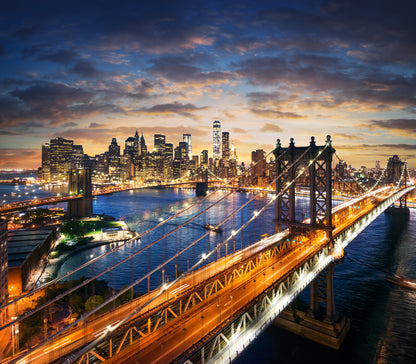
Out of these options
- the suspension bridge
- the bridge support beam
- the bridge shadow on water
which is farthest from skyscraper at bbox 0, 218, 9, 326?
the bridge support beam

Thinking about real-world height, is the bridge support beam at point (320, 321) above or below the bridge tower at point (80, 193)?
below

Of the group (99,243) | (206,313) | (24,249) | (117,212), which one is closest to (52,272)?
(24,249)

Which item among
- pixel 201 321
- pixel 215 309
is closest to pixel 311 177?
pixel 215 309

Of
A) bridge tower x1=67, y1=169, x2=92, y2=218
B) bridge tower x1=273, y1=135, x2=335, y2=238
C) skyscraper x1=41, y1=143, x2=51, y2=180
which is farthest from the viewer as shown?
skyscraper x1=41, y1=143, x2=51, y2=180

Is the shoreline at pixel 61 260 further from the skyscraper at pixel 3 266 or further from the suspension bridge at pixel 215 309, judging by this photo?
the suspension bridge at pixel 215 309

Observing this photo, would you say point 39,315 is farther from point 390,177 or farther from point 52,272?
point 390,177

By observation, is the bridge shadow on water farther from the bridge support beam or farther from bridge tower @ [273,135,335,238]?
bridge tower @ [273,135,335,238]

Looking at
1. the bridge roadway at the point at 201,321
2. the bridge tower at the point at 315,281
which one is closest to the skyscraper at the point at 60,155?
the bridge tower at the point at 315,281
